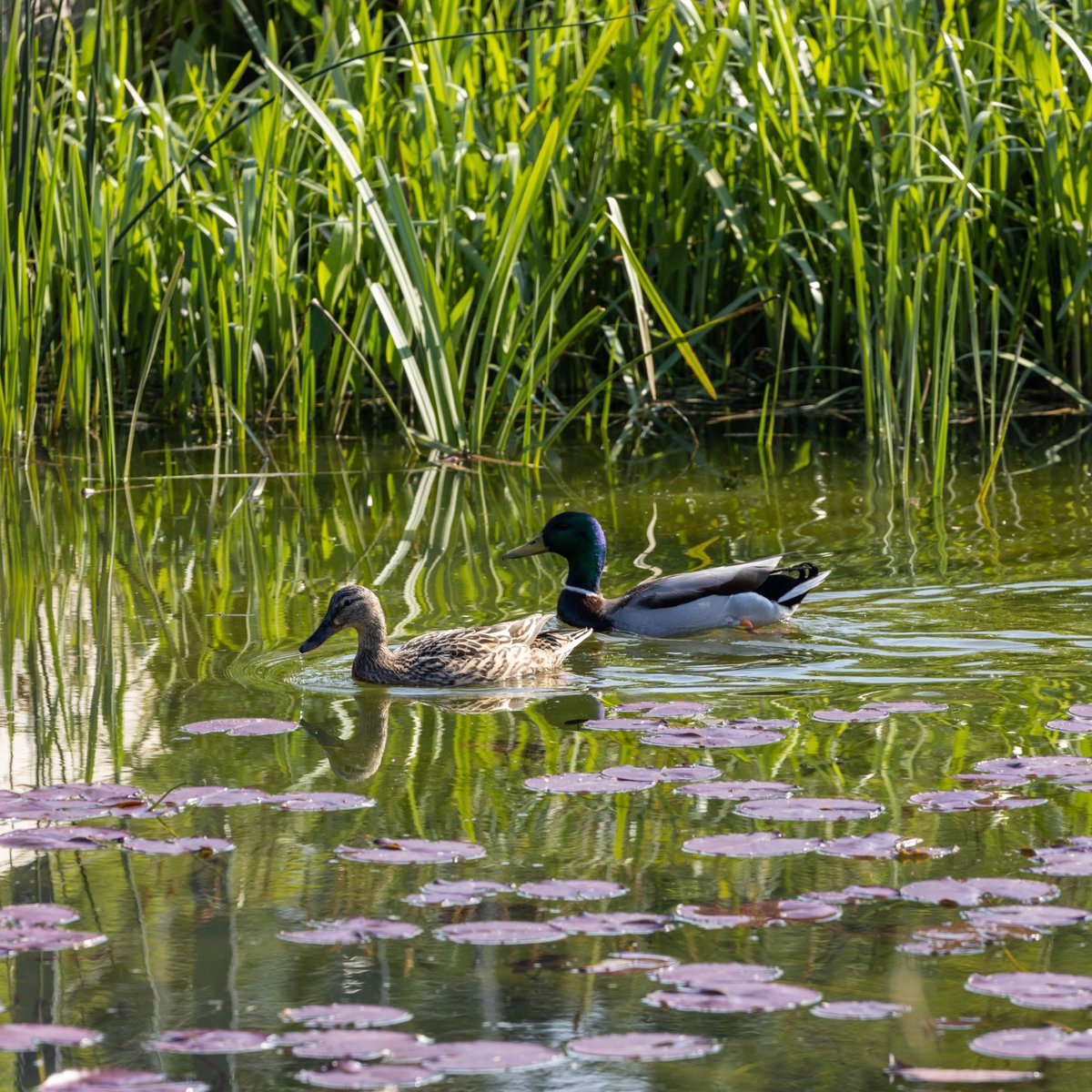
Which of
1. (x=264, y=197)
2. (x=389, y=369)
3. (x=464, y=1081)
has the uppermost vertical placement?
(x=264, y=197)

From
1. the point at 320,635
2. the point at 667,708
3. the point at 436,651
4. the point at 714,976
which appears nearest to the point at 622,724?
the point at 667,708

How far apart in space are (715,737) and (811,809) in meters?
0.71

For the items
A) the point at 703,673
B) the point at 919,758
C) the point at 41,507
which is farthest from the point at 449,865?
the point at 41,507

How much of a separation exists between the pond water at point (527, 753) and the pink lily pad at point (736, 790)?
34 mm

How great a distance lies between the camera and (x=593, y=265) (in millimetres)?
10586

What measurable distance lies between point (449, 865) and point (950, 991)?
108cm

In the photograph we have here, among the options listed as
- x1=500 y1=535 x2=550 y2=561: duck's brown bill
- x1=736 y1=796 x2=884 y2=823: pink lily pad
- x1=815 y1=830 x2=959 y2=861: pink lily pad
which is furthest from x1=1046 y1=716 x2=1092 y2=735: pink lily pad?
x1=500 y1=535 x2=550 y2=561: duck's brown bill

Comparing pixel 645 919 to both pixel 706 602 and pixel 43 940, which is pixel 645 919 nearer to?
pixel 43 940

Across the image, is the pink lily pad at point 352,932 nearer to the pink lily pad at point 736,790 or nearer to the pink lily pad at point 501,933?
the pink lily pad at point 501,933

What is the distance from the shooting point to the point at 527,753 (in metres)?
4.86

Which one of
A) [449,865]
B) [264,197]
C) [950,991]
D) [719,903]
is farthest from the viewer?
[264,197]

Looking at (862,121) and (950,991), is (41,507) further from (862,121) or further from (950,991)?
(950,991)

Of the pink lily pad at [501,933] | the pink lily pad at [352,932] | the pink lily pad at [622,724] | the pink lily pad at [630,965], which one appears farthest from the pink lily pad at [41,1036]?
the pink lily pad at [622,724]

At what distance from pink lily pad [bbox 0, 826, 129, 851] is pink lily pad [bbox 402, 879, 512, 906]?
0.76 meters
